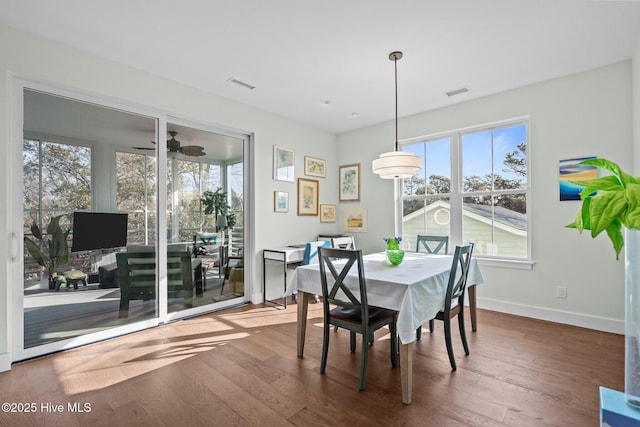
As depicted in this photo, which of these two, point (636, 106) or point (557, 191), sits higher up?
point (636, 106)

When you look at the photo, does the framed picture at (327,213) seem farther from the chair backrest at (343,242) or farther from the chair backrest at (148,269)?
the chair backrest at (148,269)

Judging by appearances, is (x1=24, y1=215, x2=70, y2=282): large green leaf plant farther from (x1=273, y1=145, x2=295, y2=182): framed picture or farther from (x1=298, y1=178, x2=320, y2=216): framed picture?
(x1=298, y1=178, x2=320, y2=216): framed picture

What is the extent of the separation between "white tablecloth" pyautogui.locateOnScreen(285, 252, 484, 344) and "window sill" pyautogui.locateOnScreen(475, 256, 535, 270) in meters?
1.37

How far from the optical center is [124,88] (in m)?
3.04

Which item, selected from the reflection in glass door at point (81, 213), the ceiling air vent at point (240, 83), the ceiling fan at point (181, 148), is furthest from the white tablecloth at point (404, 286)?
the ceiling air vent at point (240, 83)

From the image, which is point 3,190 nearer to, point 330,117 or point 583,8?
point 330,117

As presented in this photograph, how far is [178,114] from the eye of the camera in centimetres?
347

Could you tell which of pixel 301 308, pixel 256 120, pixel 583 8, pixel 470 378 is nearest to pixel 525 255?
pixel 470 378

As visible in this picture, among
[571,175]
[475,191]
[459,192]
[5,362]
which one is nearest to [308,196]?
[459,192]

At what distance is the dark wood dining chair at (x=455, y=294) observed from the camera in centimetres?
235

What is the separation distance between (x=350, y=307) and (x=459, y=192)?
2705mm

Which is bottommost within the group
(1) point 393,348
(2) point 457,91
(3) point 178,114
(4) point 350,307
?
(1) point 393,348

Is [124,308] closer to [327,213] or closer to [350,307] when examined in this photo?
[350,307]

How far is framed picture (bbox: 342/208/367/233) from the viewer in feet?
16.8
